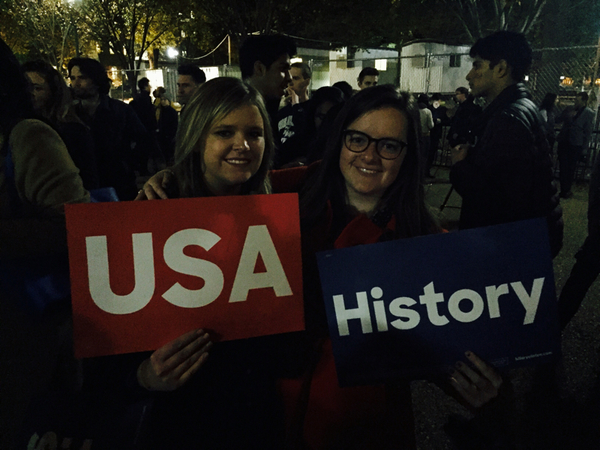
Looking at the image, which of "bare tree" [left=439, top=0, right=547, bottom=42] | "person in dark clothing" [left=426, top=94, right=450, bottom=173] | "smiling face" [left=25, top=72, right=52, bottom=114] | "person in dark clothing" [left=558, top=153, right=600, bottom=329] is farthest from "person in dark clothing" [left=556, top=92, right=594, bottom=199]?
"bare tree" [left=439, top=0, right=547, bottom=42]

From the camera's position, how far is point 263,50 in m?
3.50

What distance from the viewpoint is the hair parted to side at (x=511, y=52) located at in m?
2.98

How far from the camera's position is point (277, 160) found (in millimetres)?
3525

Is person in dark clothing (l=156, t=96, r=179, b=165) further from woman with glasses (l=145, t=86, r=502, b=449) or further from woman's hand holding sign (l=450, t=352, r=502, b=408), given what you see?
woman's hand holding sign (l=450, t=352, r=502, b=408)

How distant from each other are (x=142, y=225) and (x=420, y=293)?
0.84m

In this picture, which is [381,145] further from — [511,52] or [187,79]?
[187,79]

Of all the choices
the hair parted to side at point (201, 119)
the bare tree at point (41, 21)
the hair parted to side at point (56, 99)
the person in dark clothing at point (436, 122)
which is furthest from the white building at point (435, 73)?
the bare tree at point (41, 21)

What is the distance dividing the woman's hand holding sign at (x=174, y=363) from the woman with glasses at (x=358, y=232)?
33 cm

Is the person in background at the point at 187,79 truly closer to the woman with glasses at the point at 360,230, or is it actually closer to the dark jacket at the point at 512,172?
the dark jacket at the point at 512,172

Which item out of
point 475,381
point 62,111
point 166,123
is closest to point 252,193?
point 475,381

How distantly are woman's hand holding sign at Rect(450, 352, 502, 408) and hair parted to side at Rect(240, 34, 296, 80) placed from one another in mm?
2918

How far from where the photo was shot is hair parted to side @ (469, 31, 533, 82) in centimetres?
298

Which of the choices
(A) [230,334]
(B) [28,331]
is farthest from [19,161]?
(A) [230,334]

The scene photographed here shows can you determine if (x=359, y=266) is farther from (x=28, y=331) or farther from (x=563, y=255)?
(x=563, y=255)
